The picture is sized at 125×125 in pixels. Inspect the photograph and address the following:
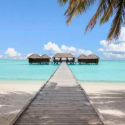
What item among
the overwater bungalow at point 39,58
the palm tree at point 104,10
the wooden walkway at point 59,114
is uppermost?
the palm tree at point 104,10

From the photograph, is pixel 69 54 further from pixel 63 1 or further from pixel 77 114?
pixel 77 114

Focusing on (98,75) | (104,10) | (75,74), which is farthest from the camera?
(98,75)

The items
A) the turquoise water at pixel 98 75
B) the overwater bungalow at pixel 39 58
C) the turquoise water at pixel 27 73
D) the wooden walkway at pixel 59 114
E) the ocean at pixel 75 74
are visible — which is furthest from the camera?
the overwater bungalow at pixel 39 58

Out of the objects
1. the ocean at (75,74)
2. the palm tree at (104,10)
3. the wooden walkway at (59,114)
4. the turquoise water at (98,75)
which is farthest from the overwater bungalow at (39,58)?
the wooden walkway at (59,114)

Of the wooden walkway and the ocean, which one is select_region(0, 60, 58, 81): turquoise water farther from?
the wooden walkway

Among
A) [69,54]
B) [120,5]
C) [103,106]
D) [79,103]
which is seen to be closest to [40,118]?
[79,103]

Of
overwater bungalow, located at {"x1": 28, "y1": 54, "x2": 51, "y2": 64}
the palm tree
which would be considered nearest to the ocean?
overwater bungalow, located at {"x1": 28, "y1": 54, "x2": 51, "y2": 64}

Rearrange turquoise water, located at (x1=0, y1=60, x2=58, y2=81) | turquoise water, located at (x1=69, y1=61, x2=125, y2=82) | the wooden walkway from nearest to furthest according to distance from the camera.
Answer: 1. the wooden walkway
2. turquoise water, located at (x1=69, y1=61, x2=125, y2=82)
3. turquoise water, located at (x1=0, y1=60, x2=58, y2=81)

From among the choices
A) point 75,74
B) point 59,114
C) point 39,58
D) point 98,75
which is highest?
point 39,58

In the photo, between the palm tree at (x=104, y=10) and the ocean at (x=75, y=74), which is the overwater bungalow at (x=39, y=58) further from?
the palm tree at (x=104, y=10)

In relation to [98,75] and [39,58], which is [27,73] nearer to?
[98,75]

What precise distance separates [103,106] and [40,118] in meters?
3.53

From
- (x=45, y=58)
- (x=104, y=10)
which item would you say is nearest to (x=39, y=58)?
(x=45, y=58)

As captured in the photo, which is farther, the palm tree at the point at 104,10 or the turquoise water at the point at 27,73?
the turquoise water at the point at 27,73
